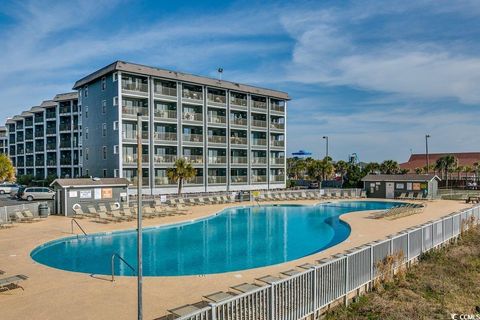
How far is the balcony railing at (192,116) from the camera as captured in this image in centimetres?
4086

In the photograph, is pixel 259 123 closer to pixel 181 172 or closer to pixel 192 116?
pixel 192 116

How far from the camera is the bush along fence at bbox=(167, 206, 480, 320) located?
23.4 feet

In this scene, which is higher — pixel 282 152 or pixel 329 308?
pixel 282 152

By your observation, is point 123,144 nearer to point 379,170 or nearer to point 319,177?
point 319,177

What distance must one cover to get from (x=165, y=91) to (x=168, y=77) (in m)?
1.52

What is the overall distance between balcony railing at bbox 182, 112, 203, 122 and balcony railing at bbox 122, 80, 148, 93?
17.4 ft

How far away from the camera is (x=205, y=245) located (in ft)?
64.1

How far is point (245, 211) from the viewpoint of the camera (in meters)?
32.6

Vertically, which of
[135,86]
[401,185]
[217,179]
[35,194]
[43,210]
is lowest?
[43,210]

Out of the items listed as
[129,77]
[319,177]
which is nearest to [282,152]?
[319,177]

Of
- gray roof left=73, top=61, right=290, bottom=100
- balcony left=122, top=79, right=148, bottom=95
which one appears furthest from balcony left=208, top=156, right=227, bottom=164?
balcony left=122, top=79, right=148, bottom=95

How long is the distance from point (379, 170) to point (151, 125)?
150 feet

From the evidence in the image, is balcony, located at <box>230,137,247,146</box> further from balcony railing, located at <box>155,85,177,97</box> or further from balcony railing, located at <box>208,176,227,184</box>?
balcony railing, located at <box>155,85,177,97</box>

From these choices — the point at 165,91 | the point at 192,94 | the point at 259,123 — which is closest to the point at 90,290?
the point at 165,91
